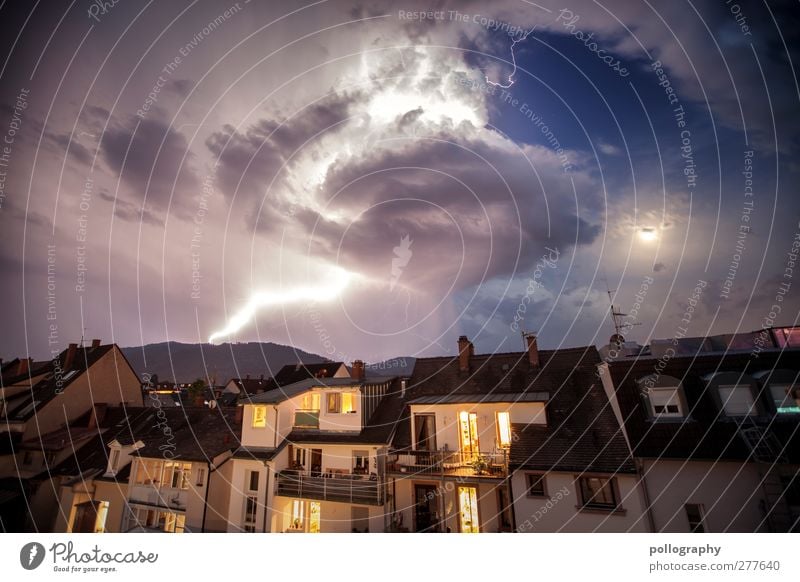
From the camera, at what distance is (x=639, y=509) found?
7910 mm

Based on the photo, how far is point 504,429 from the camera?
10.2 meters

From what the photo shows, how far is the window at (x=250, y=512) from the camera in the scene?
11.9m

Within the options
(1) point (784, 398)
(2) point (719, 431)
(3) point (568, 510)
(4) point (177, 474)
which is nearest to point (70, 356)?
(4) point (177, 474)

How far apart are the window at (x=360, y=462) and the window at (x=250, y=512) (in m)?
3.74

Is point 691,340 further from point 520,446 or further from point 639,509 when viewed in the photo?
point 520,446

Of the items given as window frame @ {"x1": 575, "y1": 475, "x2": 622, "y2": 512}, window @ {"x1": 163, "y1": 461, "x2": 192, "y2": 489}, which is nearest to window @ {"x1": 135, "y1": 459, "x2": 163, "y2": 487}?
window @ {"x1": 163, "y1": 461, "x2": 192, "y2": 489}

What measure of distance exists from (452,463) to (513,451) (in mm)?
1932

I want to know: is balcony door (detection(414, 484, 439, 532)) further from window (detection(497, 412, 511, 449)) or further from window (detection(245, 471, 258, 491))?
window (detection(245, 471, 258, 491))

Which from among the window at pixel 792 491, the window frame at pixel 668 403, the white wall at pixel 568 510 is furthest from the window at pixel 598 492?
the window at pixel 792 491

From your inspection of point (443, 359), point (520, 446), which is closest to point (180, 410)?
point (443, 359)

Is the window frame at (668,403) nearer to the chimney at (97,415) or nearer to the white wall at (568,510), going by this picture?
the white wall at (568,510)

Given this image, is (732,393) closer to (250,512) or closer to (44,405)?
(250,512)

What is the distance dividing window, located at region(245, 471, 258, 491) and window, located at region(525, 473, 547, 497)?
31.2ft

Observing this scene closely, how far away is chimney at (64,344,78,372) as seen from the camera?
1828 cm
